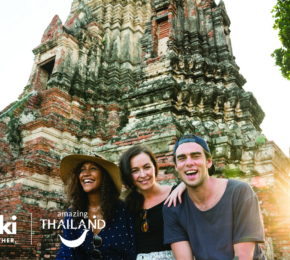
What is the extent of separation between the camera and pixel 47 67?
1089 centimetres

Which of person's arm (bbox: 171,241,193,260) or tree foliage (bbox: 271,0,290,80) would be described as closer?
person's arm (bbox: 171,241,193,260)

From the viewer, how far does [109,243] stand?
2.30m

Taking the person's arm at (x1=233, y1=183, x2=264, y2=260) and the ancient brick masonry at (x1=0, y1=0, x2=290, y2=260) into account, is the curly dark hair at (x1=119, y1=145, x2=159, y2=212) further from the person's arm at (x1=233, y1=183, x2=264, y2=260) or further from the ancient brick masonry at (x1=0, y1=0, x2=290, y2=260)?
the ancient brick masonry at (x1=0, y1=0, x2=290, y2=260)

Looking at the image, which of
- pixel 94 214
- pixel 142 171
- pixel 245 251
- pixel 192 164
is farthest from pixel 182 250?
pixel 94 214

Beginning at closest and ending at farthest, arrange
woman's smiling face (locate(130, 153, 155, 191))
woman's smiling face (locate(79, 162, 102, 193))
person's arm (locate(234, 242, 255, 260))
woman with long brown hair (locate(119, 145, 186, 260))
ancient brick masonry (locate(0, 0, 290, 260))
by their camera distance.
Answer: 1. person's arm (locate(234, 242, 255, 260))
2. woman with long brown hair (locate(119, 145, 186, 260))
3. woman's smiling face (locate(130, 153, 155, 191))
4. woman's smiling face (locate(79, 162, 102, 193))
5. ancient brick masonry (locate(0, 0, 290, 260))

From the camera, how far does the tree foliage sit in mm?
7582

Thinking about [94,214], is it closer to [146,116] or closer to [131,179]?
[131,179]

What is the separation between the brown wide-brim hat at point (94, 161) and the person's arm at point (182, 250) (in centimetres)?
95

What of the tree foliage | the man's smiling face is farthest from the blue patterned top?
the tree foliage

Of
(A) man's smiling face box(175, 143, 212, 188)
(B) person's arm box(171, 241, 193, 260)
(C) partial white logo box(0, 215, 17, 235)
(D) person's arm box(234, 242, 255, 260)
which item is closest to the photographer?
(D) person's arm box(234, 242, 255, 260)

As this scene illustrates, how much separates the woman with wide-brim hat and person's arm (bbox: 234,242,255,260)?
1.06m

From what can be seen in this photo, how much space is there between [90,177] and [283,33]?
801cm

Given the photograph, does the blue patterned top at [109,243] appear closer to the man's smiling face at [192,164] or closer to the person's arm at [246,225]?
the man's smiling face at [192,164]

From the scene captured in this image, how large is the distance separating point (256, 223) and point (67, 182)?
1.96 meters
